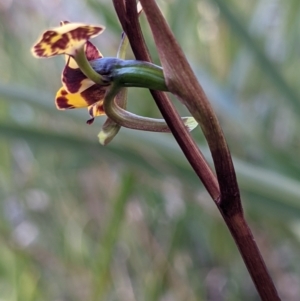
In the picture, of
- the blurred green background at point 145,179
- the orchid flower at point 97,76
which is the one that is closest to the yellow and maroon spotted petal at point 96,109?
the orchid flower at point 97,76

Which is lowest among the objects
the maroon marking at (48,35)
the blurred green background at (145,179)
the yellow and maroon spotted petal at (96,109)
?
the blurred green background at (145,179)

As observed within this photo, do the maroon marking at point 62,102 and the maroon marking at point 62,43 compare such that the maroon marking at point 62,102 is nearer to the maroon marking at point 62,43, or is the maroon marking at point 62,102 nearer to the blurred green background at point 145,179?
the maroon marking at point 62,43

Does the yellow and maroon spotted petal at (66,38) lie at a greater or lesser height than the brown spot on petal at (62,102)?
greater

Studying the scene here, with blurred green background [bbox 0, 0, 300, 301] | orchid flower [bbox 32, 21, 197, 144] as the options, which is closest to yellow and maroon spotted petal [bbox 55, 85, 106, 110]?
orchid flower [bbox 32, 21, 197, 144]

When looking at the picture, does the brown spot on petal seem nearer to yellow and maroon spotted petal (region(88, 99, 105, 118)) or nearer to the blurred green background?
Answer: yellow and maroon spotted petal (region(88, 99, 105, 118))

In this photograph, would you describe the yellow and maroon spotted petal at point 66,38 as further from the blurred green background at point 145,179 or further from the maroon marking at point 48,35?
the blurred green background at point 145,179

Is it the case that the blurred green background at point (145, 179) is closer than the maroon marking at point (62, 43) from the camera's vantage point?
No

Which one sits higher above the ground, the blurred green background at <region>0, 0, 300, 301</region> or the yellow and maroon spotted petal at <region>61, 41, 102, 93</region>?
the yellow and maroon spotted petal at <region>61, 41, 102, 93</region>

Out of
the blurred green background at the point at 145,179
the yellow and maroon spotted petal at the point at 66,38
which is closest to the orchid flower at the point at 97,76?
the yellow and maroon spotted petal at the point at 66,38
